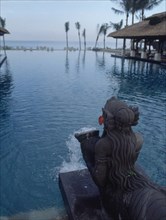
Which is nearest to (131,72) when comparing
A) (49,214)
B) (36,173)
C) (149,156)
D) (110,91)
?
(110,91)

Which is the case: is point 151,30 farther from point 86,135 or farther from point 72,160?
point 86,135

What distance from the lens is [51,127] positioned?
848 centimetres

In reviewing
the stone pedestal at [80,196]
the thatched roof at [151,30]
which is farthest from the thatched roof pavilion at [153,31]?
the stone pedestal at [80,196]

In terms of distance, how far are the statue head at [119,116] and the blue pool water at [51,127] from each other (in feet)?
8.85

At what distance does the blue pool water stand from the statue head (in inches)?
106

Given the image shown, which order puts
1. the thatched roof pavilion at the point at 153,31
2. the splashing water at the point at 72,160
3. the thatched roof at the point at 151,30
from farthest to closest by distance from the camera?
the thatched roof pavilion at the point at 153,31 → the thatched roof at the point at 151,30 → the splashing water at the point at 72,160

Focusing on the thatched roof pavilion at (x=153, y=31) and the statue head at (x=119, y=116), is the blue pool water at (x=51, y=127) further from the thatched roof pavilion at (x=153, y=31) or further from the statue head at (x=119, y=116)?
the thatched roof pavilion at (x=153, y=31)

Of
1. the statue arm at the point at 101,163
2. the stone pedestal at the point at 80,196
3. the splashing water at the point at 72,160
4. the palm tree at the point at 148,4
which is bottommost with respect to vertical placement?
the splashing water at the point at 72,160

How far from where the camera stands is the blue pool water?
533 cm

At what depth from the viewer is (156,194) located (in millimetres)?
2238

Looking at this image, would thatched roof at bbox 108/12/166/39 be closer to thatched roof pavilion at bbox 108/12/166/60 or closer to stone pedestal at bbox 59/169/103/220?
thatched roof pavilion at bbox 108/12/166/60

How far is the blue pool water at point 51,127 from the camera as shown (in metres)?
5.33

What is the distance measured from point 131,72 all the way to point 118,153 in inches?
716

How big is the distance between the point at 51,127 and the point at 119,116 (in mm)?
6095
